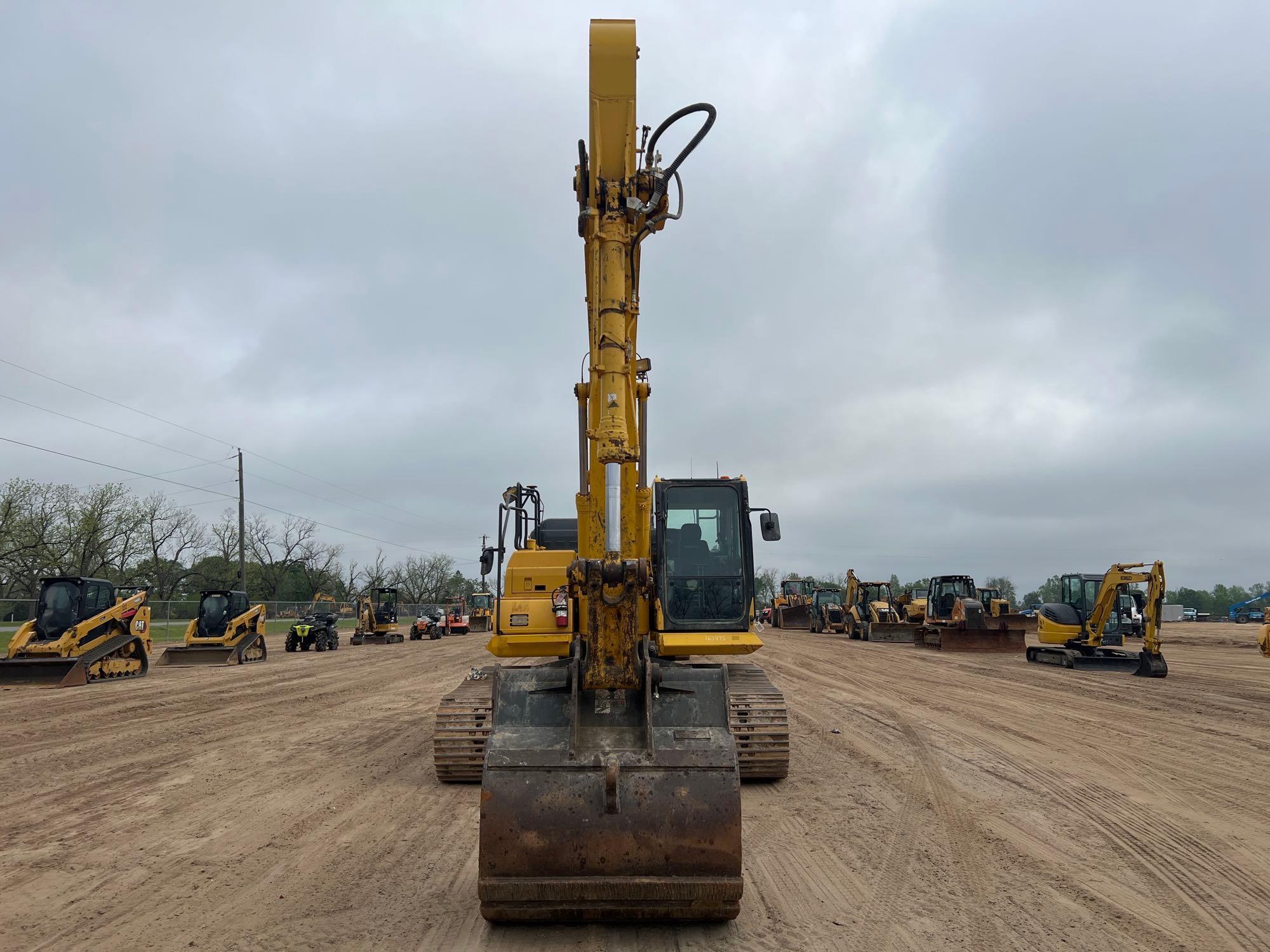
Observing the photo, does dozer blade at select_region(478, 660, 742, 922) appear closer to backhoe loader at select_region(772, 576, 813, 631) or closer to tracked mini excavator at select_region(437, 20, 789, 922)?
tracked mini excavator at select_region(437, 20, 789, 922)

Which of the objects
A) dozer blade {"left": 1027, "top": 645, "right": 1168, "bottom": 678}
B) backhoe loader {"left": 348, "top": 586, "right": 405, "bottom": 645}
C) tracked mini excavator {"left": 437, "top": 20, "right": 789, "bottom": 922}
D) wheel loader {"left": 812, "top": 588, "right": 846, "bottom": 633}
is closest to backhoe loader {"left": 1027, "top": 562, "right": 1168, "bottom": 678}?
dozer blade {"left": 1027, "top": 645, "right": 1168, "bottom": 678}

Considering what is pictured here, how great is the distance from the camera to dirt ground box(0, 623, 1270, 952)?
14.3ft

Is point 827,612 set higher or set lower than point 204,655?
higher

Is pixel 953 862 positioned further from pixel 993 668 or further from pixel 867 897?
pixel 993 668

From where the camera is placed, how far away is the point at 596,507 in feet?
19.1

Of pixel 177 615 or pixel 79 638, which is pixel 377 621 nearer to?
pixel 177 615

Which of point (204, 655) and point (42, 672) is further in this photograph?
point (204, 655)

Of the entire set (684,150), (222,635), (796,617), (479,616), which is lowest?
(796,617)

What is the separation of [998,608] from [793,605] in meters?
17.4

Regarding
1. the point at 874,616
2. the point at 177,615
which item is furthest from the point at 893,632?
the point at 177,615

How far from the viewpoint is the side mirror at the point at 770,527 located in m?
7.16

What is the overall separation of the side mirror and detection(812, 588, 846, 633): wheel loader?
3210cm

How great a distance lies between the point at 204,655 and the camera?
22.3m

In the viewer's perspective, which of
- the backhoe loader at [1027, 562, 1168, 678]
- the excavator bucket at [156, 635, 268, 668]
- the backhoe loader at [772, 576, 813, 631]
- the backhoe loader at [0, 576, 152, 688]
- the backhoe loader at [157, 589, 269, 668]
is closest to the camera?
the backhoe loader at [0, 576, 152, 688]
